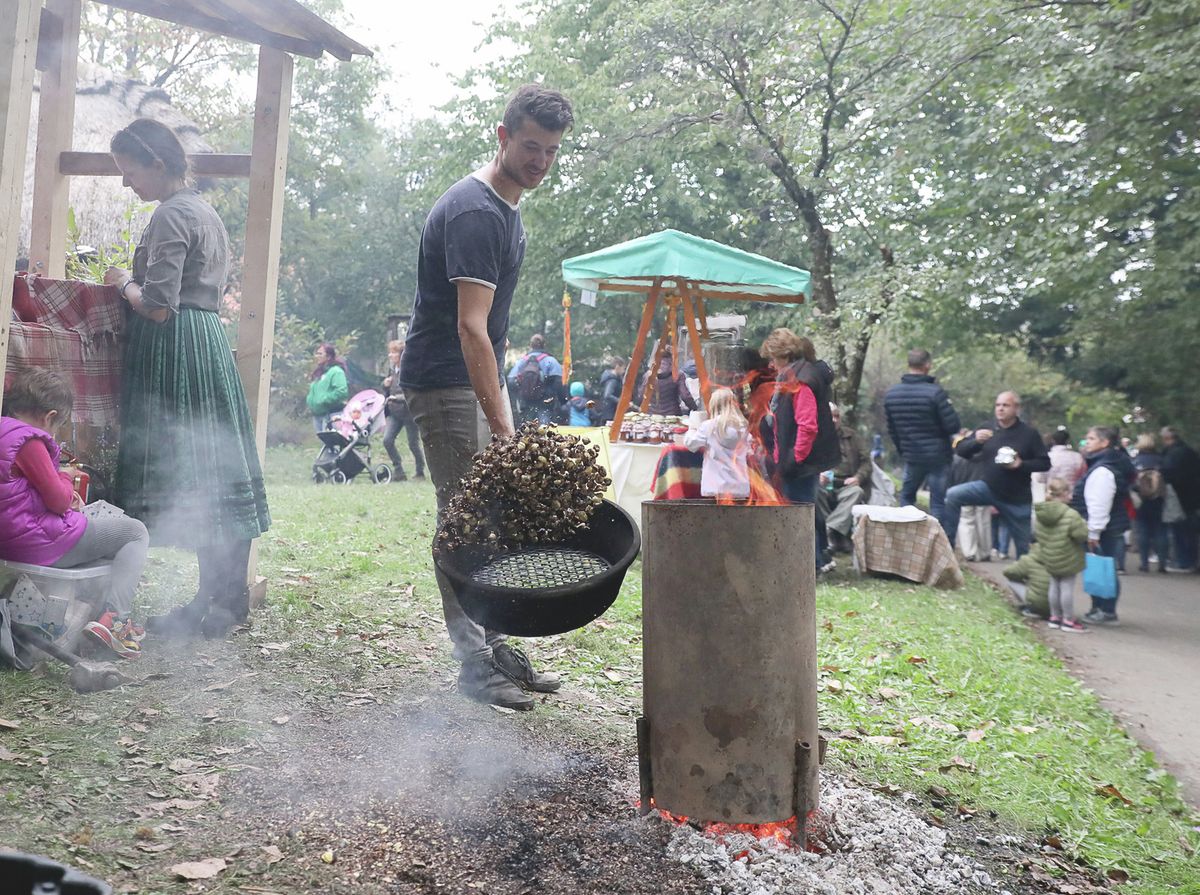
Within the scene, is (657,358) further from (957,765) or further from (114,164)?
(957,765)

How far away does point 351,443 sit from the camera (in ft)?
43.8

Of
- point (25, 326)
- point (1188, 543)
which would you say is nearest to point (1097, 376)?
point (1188, 543)

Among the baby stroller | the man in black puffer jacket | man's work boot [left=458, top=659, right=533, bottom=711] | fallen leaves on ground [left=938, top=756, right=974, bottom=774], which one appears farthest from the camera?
the baby stroller

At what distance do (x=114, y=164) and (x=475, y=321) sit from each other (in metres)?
2.68

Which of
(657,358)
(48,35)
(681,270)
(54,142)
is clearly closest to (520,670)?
(54,142)

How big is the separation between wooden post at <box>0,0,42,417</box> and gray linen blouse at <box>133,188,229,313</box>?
2.84 ft

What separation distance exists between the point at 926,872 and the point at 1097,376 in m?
16.7

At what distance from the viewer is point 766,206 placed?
20875mm

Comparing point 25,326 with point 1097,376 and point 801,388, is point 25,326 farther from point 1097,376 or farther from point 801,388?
point 1097,376

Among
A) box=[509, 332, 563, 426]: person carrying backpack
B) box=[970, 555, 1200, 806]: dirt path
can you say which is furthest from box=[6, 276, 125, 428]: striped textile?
box=[509, 332, 563, 426]: person carrying backpack

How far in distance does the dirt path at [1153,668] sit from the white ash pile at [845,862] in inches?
75.4

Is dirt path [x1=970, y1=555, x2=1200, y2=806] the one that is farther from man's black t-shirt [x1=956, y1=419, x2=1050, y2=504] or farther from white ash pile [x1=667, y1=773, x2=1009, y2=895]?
white ash pile [x1=667, y1=773, x2=1009, y2=895]

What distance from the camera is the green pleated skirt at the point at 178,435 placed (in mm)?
4355

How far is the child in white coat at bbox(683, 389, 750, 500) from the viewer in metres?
7.49
